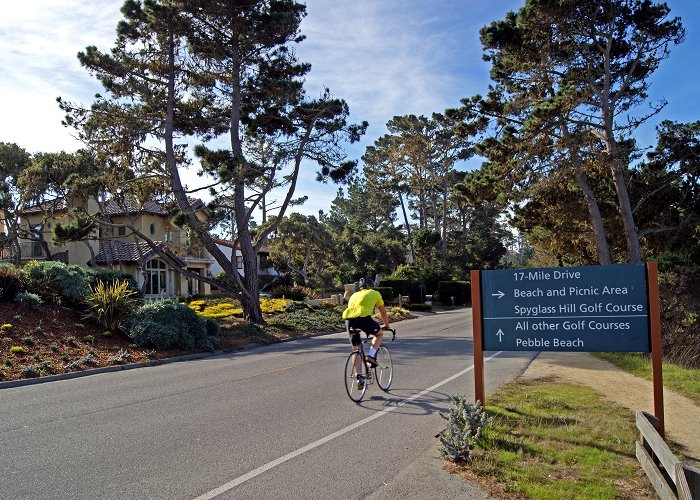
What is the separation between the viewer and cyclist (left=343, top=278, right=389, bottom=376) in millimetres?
8484

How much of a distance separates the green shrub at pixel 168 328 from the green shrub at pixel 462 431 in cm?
1109

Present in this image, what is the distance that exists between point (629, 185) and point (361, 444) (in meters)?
19.7

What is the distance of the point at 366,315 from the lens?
852cm

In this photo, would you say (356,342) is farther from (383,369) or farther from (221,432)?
(221,432)

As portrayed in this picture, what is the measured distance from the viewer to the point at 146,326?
51.6ft

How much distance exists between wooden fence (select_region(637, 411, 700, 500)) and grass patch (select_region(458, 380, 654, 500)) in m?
0.19

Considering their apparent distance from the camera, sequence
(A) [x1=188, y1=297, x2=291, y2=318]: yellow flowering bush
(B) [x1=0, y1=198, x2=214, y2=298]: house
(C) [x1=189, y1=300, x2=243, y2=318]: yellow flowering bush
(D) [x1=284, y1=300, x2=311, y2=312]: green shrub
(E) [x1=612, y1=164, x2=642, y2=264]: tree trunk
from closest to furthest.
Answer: (E) [x1=612, y1=164, x2=642, y2=264]: tree trunk < (C) [x1=189, y1=300, x2=243, y2=318]: yellow flowering bush < (A) [x1=188, y1=297, x2=291, y2=318]: yellow flowering bush < (D) [x1=284, y1=300, x2=311, y2=312]: green shrub < (B) [x1=0, y1=198, x2=214, y2=298]: house

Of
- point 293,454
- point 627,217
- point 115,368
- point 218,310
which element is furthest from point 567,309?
point 218,310

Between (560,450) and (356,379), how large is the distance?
11.3 feet

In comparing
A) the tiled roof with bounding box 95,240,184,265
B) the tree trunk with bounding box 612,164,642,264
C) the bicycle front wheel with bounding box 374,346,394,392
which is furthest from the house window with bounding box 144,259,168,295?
the bicycle front wheel with bounding box 374,346,394,392

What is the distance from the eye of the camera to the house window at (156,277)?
38516mm

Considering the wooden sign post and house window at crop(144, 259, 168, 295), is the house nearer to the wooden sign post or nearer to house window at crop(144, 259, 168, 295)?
house window at crop(144, 259, 168, 295)

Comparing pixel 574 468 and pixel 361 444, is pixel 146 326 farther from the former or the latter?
pixel 574 468

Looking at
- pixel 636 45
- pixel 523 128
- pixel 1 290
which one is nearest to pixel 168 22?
pixel 1 290
